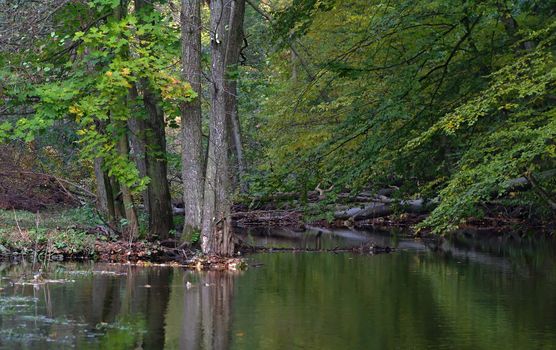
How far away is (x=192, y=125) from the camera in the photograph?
1803 cm

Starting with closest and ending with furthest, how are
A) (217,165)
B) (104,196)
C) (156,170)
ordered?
1. (217,165)
2. (156,170)
3. (104,196)

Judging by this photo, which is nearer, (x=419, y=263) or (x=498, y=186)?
(x=498, y=186)

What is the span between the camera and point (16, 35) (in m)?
18.9

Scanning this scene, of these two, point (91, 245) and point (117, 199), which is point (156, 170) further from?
point (91, 245)

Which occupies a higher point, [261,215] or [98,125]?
[98,125]

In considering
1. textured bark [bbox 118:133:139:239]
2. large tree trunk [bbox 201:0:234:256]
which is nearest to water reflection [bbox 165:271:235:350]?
large tree trunk [bbox 201:0:234:256]

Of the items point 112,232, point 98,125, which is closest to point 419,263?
point 112,232

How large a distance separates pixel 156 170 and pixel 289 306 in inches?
319

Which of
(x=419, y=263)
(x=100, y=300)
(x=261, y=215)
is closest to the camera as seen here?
(x=100, y=300)

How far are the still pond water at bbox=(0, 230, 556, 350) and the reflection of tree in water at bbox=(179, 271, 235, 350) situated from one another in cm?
1

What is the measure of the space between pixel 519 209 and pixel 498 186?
1535 centimetres

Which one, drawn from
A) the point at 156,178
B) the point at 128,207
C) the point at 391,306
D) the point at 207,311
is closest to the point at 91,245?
the point at 128,207

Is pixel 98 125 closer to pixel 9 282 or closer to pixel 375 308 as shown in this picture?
pixel 9 282

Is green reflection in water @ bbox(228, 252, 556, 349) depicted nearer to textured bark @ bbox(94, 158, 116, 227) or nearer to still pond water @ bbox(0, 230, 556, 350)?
still pond water @ bbox(0, 230, 556, 350)
